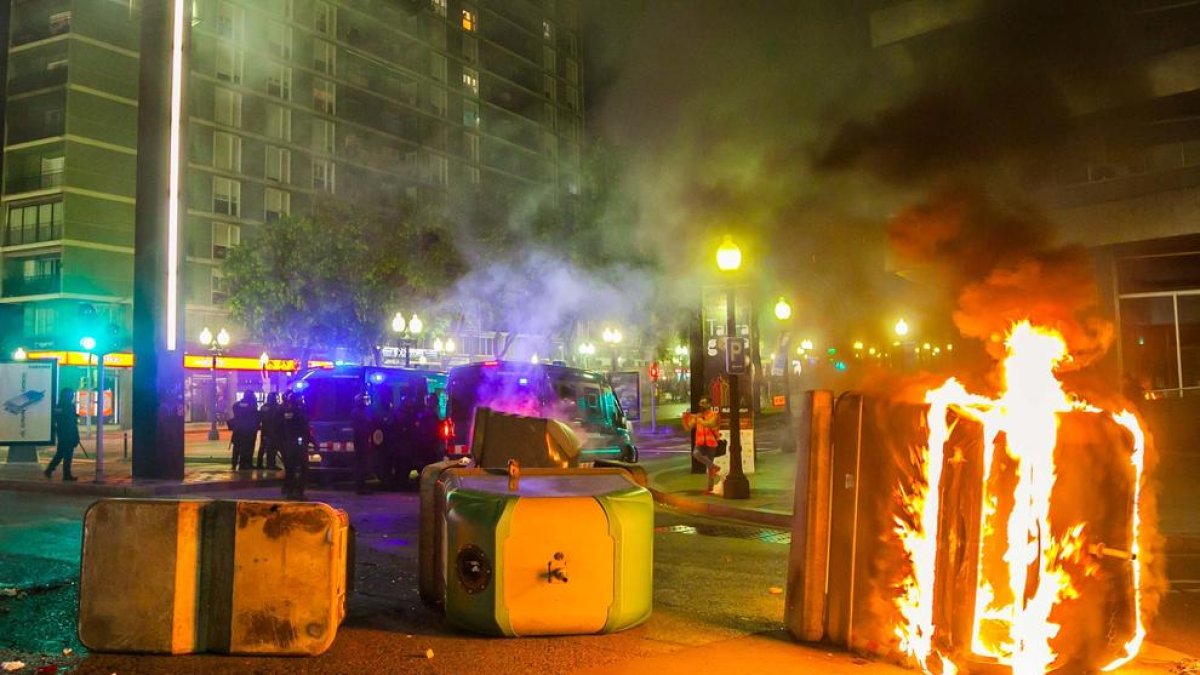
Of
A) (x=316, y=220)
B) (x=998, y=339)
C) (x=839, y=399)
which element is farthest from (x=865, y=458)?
(x=316, y=220)

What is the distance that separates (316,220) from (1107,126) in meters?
25.7

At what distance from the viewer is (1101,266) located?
1538cm

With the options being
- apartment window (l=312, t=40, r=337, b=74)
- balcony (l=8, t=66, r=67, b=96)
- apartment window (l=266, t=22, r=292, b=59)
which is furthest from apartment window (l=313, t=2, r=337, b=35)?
balcony (l=8, t=66, r=67, b=96)

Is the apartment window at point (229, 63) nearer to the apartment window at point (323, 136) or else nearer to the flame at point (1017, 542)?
the apartment window at point (323, 136)

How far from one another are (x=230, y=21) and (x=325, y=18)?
22.0ft

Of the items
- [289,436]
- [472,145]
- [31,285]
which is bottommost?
[289,436]

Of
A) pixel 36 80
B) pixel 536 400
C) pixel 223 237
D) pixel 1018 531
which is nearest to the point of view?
pixel 1018 531

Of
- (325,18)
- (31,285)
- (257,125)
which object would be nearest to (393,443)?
(31,285)

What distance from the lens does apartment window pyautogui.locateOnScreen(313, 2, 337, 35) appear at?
51344 millimetres

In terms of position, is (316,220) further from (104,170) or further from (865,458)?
(865,458)

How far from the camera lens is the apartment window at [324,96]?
51.1m

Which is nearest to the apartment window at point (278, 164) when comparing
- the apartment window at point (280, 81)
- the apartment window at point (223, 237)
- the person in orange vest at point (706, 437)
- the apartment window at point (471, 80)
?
the apartment window at point (280, 81)

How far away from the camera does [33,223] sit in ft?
130

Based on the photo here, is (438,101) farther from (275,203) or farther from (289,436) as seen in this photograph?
(289,436)
